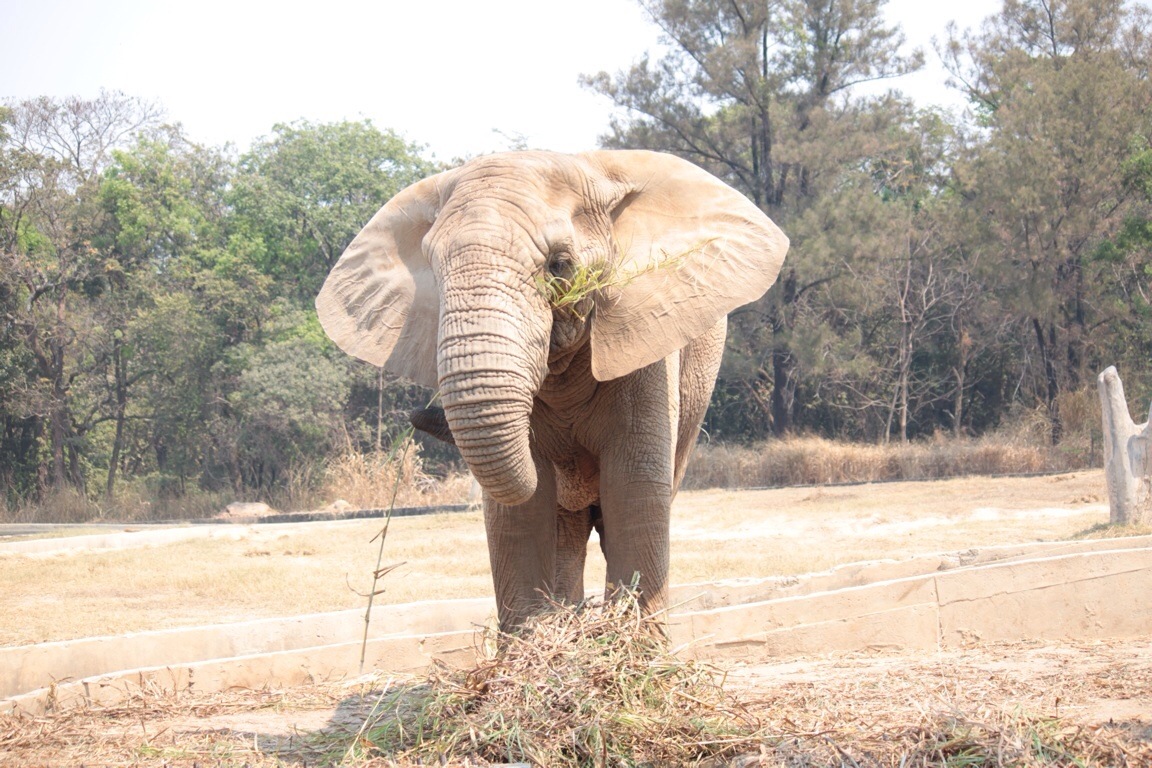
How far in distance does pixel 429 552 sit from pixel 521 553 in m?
9.55

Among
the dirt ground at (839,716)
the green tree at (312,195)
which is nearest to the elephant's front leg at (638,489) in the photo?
the dirt ground at (839,716)

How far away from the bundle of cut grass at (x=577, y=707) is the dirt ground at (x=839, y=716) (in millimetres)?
233

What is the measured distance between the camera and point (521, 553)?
6.22 m

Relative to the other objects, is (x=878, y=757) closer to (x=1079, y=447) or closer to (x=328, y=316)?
(x=328, y=316)

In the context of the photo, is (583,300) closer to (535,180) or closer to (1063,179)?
(535,180)

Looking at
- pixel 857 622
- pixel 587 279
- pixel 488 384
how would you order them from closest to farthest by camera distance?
1. pixel 488 384
2. pixel 587 279
3. pixel 857 622

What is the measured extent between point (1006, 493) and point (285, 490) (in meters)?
16.7

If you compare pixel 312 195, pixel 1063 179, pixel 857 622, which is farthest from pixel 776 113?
pixel 857 622

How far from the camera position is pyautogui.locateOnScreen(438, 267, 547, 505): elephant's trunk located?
490 centimetres

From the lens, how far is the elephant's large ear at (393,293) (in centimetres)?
584

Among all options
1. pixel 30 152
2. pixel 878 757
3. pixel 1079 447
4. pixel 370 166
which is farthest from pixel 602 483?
pixel 370 166

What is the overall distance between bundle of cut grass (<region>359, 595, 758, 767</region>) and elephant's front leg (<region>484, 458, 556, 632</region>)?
2.22 ft

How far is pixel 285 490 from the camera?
95.2ft

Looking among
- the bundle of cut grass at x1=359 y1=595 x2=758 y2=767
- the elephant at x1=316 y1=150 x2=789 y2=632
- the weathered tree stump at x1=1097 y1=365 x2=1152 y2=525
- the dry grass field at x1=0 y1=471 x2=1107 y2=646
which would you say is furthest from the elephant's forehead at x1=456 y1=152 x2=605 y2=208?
the weathered tree stump at x1=1097 y1=365 x2=1152 y2=525
